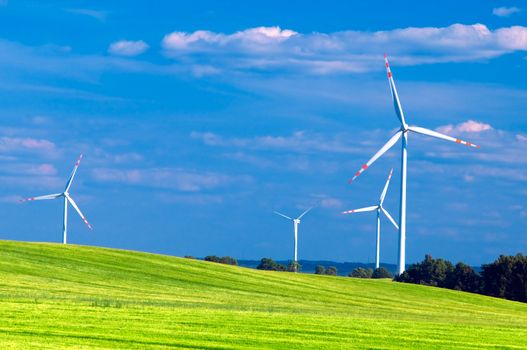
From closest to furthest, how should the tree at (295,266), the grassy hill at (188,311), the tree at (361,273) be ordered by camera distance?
the grassy hill at (188,311) → the tree at (295,266) → the tree at (361,273)

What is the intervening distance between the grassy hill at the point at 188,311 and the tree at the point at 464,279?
18539 mm

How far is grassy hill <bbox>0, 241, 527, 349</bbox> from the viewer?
21.0 metres

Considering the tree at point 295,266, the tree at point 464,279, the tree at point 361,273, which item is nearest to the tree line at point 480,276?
the tree at point 464,279

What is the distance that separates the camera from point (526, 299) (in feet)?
244

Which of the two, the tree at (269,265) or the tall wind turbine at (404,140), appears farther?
the tree at (269,265)

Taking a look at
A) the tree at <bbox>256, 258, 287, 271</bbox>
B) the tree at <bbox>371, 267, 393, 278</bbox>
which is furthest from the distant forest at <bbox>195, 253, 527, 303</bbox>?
the tree at <bbox>256, 258, 287, 271</bbox>

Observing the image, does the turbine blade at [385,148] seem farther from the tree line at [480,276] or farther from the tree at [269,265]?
the tree at [269,265]

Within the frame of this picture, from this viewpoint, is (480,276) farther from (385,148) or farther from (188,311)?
(188,311)

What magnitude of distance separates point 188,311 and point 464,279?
56.3m

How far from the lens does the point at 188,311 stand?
29703mm

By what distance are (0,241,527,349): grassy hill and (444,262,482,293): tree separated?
1854cm

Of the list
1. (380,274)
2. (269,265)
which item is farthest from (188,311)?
(269,265)

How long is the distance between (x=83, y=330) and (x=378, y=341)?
23.9 feet

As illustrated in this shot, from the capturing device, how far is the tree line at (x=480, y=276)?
75.6 metres
